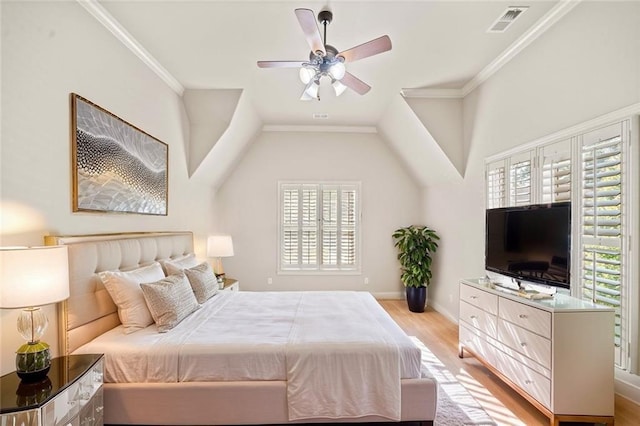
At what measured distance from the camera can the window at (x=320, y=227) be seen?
19.0ft

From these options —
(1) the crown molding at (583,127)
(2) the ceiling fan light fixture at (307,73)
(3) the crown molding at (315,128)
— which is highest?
(3) the crown molding at (315,128)

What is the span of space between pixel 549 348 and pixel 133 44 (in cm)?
417

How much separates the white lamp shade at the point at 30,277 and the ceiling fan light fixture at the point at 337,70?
2.14m

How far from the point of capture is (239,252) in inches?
225

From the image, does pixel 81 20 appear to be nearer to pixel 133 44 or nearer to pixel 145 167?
pixel 133 44

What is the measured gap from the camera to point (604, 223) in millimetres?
2248

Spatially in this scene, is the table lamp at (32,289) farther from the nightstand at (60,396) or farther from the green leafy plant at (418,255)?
the green leafy plant at (418,255)

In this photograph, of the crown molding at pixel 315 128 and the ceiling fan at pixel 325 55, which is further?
the crown molding at pixel 315 128

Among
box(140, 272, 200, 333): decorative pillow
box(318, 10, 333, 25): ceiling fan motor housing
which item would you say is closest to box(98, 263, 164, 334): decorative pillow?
box(140, 272, 200, 333): decorative pillow

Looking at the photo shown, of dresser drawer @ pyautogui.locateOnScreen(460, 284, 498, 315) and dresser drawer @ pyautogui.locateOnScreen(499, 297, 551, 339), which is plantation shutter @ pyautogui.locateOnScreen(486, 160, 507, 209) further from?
dresser drawer @ pyautogui.locateOnScreen(499, 297, 551, 339)

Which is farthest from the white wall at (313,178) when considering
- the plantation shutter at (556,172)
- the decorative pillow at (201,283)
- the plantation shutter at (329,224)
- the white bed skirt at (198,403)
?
the white bed skirt at (198,403)

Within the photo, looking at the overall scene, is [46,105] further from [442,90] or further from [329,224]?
[329,224]

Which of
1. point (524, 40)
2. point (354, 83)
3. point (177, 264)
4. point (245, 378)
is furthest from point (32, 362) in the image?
point (524, 40)

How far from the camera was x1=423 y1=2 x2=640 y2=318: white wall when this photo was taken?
216cm
